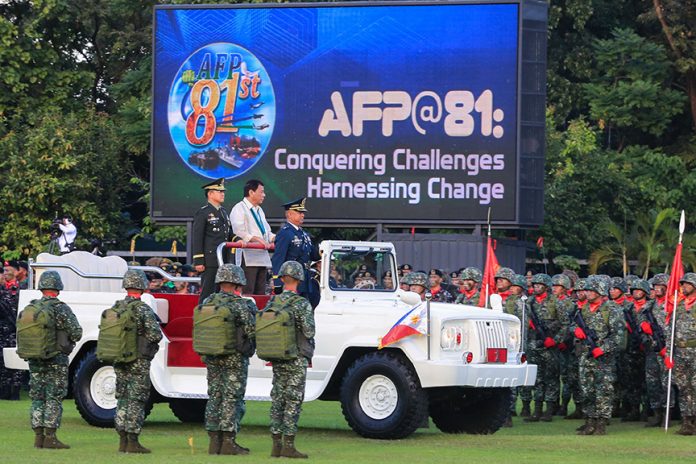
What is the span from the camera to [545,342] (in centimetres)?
2095

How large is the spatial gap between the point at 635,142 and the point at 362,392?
2614 cm

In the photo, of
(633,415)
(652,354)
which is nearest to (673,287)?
(652,354)

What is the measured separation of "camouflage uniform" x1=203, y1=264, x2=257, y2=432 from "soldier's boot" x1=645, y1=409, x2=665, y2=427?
Answer: 6.56 metres

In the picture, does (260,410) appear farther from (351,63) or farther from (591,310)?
(351,63)

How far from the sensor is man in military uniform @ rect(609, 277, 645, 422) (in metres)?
20.8

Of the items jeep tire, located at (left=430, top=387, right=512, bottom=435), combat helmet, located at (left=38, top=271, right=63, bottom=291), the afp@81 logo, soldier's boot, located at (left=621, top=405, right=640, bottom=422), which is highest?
the afp@81 logo

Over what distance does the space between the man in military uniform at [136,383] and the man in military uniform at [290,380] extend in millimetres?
1303

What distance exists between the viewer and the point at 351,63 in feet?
101

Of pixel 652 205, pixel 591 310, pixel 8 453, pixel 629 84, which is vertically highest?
pixel 629 84

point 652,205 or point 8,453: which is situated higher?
point 652,205

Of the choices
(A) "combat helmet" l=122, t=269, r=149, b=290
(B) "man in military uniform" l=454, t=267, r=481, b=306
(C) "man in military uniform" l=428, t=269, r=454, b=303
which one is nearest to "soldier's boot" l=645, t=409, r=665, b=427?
(B) "man in military uniform" l=454, t=267, r=481, b=306

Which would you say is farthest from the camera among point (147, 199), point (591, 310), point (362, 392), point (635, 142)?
point (635, 142)

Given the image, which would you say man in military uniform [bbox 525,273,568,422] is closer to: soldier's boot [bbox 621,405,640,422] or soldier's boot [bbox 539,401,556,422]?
soldier's boot [bbox 539,401,556,422]

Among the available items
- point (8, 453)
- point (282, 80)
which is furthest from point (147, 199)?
point (8, 453)
